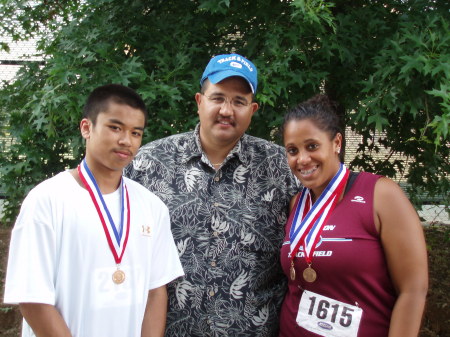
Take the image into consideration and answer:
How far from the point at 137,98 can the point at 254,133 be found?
161 centimetres

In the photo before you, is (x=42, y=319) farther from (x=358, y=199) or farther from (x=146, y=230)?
(x=358, y=199)

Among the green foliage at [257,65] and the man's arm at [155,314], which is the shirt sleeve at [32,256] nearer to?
the man's arm at [155,314]

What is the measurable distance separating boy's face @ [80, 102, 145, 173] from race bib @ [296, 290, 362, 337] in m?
0.99

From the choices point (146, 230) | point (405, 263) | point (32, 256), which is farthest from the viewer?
point (146, 230)

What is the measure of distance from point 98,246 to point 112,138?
46cm

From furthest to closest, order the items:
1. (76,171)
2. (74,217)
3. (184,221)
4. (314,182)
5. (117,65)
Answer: (117,65) < (184,221) < (314,182) < (76,171) < (74,217)

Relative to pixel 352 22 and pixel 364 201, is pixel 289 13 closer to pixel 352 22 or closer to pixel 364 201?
pixel 352 22

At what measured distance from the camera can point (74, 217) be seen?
2.12 m

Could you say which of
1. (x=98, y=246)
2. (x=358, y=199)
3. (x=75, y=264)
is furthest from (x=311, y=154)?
(x=75, y=264)

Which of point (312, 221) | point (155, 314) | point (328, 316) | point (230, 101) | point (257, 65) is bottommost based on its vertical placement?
point (155, 314)

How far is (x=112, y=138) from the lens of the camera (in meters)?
2.32

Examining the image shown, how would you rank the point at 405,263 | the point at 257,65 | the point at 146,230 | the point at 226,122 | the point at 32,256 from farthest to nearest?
the point at 257,65, the point at 226,122, the point at 146,230, the point at 405,263, the point at 32,256

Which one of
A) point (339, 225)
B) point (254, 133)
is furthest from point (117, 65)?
point (339, 225)

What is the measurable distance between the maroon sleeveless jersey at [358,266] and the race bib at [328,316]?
21 millimetres
